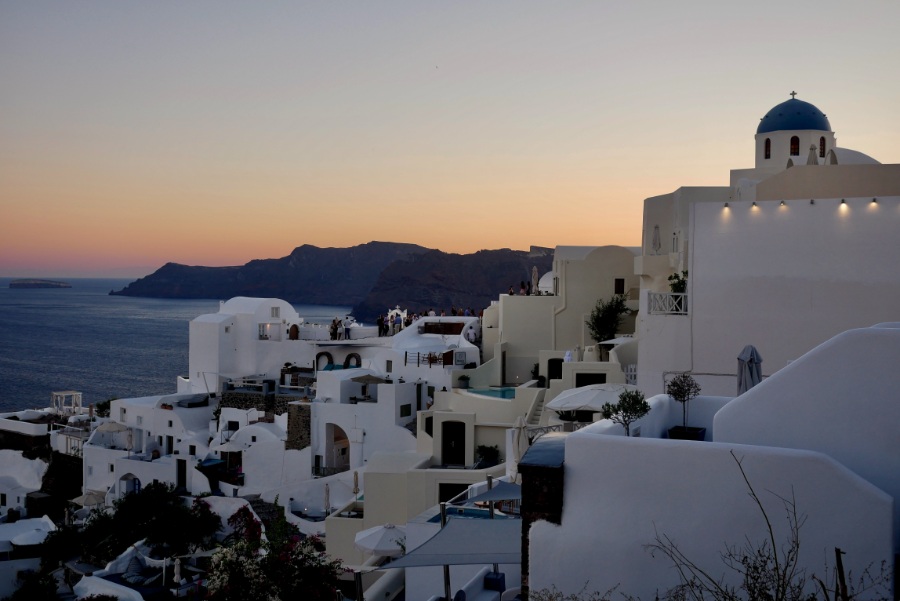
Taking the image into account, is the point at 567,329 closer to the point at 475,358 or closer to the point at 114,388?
the point at 475,358

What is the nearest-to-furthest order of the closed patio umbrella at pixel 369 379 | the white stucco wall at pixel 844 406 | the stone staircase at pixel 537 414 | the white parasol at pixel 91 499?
the white stucco wall at pixel 844 406, the stone staircase at pixel 537 414, the closed patio umbrella at pixel 369 379, the white parasol at pixel 91 499

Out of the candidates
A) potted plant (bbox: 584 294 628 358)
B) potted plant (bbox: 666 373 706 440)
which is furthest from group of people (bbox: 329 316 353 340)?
potted plant (bbox: 666 373 706 440)

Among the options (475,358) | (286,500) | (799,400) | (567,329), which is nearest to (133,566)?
(286,500)

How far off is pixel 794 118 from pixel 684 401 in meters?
23.8

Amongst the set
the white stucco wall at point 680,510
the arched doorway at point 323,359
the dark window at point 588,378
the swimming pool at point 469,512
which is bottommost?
the arched doorway at point 323,359

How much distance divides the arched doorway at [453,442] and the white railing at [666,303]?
7.77 meters

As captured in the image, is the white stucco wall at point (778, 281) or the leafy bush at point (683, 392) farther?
the white stucco wall at point (778, 281)

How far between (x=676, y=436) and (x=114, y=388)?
87.1 meters

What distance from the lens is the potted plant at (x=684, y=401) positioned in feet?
28.9

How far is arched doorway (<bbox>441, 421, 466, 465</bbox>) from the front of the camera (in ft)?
80.8

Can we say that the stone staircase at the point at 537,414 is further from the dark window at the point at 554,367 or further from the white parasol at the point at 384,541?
the white parasol at the point at 384,541

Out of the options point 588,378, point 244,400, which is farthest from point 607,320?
point 244,400

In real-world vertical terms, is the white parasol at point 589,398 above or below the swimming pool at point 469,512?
above

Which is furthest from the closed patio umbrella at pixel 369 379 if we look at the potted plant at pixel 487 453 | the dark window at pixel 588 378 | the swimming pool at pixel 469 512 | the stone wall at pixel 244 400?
the swimming pool at pixel 469 512
